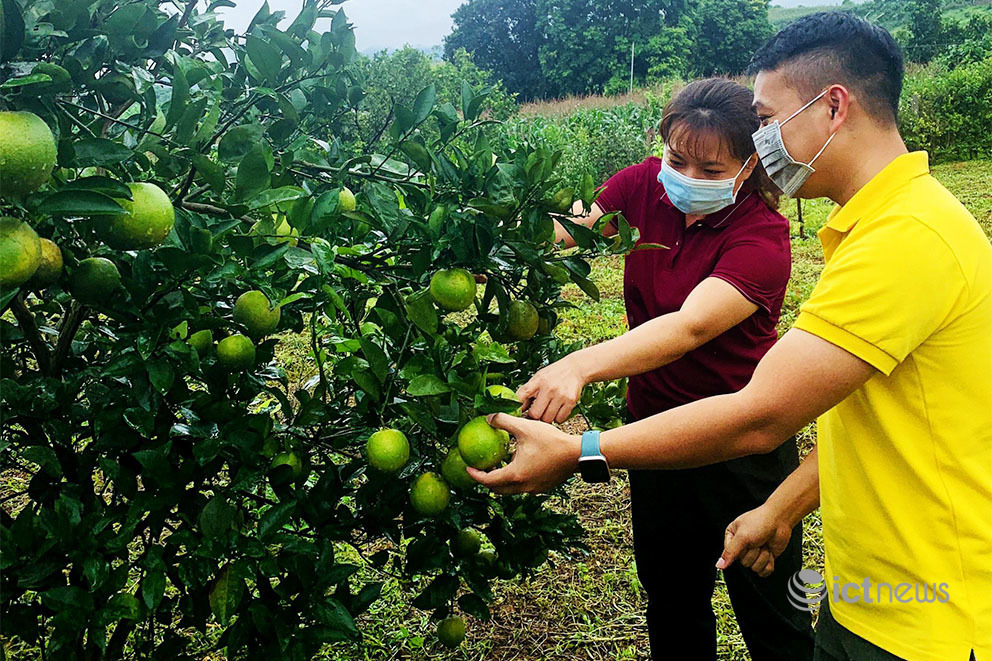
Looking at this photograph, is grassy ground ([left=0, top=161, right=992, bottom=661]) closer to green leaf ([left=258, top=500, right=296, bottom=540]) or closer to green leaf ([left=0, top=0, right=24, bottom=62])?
green leaf ([left=258, top=500, right=296, bottom=540])

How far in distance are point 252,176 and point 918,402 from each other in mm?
1005

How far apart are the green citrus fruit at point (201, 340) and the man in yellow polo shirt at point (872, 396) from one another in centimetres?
53

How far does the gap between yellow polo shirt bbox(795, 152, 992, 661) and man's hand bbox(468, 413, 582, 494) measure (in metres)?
0.43

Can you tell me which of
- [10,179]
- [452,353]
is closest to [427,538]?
[452,353]

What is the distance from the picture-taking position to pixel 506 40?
35812mm

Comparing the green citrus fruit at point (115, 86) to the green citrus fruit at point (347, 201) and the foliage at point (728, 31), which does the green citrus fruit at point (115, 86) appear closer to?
the green citrus fruit at point (347, 201)

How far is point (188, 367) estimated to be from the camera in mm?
1243

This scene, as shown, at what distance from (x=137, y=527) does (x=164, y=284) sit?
1.40ft

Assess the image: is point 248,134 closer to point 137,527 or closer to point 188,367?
point 188,367

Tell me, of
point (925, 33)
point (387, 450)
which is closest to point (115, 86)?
point (387, 450)

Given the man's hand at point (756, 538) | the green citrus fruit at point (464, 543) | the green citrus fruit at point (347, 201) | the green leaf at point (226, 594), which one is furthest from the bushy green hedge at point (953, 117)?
the green leaf at point (226, 594)

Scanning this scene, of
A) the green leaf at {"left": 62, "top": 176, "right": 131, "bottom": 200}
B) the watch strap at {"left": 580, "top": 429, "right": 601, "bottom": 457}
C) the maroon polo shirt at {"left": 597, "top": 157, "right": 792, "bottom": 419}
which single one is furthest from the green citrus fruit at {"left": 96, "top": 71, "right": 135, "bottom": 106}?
the maroon polo shirt at {"left": 597, "top": 157, "right": 792, "bottom": 419}

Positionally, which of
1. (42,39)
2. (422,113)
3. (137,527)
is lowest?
(137,527)

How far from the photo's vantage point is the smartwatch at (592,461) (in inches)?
51.1
